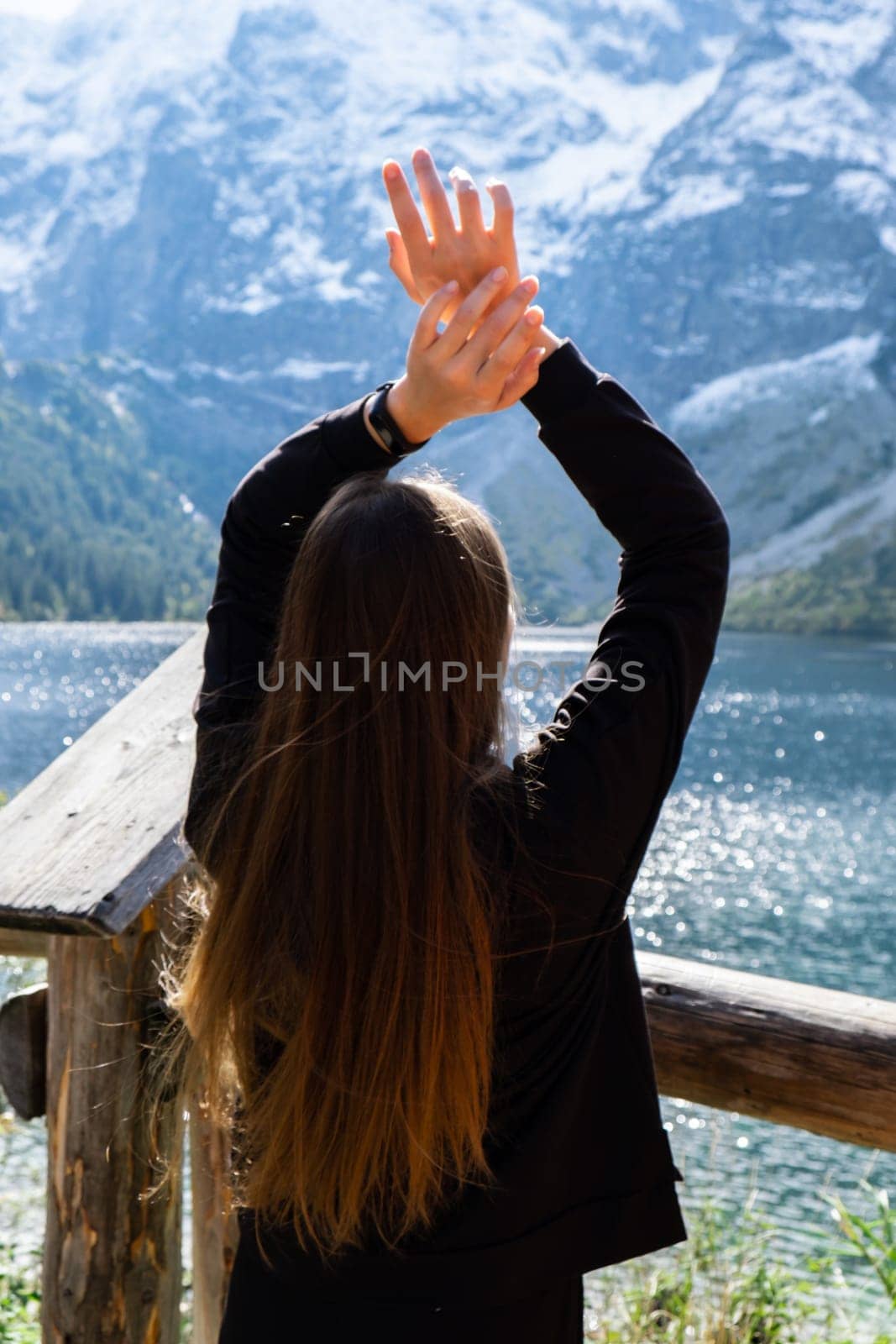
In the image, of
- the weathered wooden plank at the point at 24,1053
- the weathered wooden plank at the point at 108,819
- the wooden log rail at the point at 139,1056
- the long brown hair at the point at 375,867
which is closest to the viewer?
the long brown hair at the point at 375,867

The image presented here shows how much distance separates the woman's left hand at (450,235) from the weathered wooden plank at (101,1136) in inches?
45.1

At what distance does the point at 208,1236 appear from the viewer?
7.47 feet

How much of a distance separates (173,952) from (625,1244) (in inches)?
37.2

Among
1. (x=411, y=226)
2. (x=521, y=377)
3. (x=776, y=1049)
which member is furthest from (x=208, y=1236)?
(x=411, y=226)

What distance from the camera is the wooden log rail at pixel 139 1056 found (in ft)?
6.86

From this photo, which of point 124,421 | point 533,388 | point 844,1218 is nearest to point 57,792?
point 533,388

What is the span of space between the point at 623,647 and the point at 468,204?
1.90 ft

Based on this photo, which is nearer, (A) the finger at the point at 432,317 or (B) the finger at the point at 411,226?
(A) the finger at the point at 432,317

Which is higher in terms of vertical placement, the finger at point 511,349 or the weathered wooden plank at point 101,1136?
the finger at point 511,349

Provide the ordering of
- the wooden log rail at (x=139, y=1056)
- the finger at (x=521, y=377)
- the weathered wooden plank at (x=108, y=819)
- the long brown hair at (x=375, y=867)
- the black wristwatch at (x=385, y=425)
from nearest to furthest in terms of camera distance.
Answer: the long brown hair at (x=375, y=867) < the finger at (x=521, y=377) < the black wristwatch at (x=385, y=425) < the weathered wooden plank at (x=108, y=819) < the wooden log rail at (x=139, y=1056)

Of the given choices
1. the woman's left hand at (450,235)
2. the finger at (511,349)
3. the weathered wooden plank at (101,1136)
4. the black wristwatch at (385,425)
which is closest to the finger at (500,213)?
the woman's left hand at (450,235)

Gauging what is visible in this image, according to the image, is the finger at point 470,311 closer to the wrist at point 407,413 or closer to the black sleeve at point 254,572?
the wrist at point 407,413

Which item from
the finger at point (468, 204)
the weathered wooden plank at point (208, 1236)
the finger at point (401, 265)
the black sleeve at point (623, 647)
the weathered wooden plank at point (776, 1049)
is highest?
the finger at point (401, 265)

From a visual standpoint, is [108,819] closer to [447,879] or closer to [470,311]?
[447,879]
